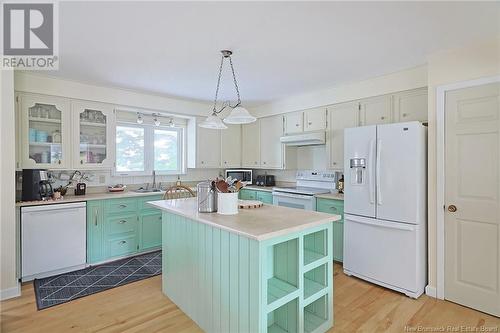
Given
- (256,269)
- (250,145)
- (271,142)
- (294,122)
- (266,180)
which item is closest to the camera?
(256,269)

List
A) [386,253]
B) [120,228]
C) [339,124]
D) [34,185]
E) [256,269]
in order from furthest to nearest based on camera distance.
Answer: [339,124] < [120,228] < [34,185] < [386,253] < [256,269]

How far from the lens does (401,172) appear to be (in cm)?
273

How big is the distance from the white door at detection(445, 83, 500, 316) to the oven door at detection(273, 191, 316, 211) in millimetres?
1536

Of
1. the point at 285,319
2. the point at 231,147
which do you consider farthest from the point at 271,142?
the point at 285,319

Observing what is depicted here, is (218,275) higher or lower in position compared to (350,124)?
lower

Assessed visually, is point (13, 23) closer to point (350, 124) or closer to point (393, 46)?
point (393, 46)

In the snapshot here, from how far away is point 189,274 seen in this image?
91.8 inches

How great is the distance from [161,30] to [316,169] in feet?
10.3

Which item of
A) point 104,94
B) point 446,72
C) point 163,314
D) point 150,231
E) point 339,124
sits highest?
point 104,94

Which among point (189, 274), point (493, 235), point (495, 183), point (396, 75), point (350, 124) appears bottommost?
point (189, 274)

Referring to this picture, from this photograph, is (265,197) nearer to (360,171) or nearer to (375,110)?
(360,171)

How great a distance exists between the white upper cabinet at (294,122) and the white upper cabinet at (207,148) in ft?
4.35

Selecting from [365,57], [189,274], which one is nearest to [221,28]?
[365,57]

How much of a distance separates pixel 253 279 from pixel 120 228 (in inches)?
106
